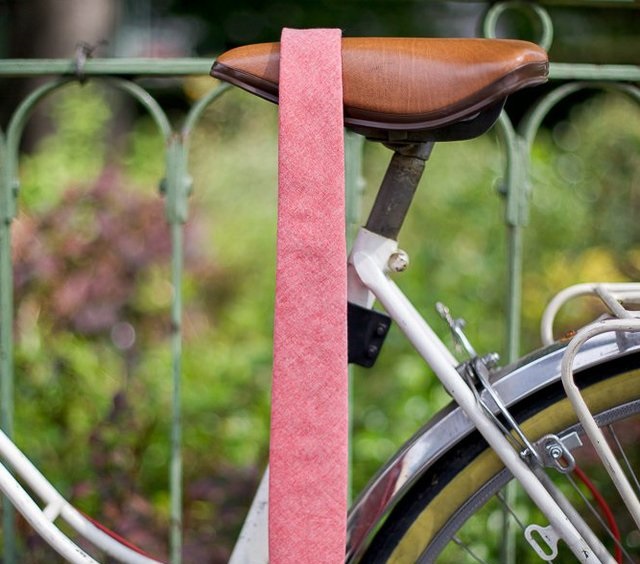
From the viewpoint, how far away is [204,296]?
3.87m

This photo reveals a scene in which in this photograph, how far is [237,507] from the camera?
2.27 meters

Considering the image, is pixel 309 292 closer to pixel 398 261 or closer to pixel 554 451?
pixel 398 261

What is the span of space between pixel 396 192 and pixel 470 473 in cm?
42

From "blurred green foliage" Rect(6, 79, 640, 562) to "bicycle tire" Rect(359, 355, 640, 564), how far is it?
0.71 m

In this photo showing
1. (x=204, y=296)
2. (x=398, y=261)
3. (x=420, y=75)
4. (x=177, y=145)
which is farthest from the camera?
(x=204, y=296)

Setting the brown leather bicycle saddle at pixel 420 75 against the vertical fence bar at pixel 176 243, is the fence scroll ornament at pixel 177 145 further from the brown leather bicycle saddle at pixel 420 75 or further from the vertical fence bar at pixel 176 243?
the brown leather bicycle saddle at pixel 420 75

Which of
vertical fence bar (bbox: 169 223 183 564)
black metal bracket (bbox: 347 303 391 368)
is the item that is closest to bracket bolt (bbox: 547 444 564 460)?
black metal bracket (bbox: 347 303 391 368)

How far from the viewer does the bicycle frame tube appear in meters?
1.24

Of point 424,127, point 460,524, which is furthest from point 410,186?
point 460,524

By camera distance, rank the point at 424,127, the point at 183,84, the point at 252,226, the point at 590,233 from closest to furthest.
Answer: the point at 424,127
the point at 590,233
the point at 252,226
the point at 183,84

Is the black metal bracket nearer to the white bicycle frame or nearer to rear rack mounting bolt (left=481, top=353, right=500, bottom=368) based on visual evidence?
the white bicycle frame

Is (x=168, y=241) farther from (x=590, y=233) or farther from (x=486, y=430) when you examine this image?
(x=486, y=430)

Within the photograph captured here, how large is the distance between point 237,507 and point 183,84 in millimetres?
3954

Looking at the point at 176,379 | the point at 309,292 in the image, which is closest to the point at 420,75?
the point at 309,292
